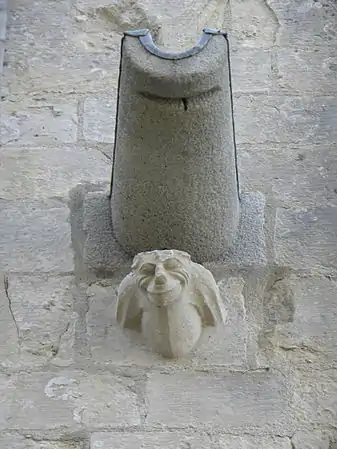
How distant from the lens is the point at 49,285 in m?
3.51

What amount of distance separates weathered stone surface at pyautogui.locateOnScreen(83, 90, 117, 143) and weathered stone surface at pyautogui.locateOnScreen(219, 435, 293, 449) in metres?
1.01

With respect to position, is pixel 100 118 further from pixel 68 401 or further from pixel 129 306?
pixel 68 401

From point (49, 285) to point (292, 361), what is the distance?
2.05 feet

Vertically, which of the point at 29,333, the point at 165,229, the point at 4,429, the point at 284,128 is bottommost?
the point at 4,429

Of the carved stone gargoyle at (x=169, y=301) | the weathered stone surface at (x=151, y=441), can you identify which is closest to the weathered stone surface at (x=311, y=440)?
the weathered stone surface at (x=151, y=441)

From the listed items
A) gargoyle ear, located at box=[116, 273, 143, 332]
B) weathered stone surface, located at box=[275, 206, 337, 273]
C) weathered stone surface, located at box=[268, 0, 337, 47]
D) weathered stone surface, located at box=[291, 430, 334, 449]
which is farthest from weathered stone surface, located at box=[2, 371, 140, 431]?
weathered stone surface, located at box=[268, 0, 337, 47]

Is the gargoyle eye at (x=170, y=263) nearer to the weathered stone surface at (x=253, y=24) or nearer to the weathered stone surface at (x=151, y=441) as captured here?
the weathered stone surface at (x=151, y=441)

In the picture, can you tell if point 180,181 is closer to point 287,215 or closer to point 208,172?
point 208,172

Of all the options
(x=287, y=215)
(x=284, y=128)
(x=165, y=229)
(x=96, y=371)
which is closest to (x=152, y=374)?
(x=96, y=371)

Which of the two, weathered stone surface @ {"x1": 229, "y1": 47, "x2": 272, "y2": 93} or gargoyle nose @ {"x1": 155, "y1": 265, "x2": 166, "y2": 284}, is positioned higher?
weathered stone surface @ {"x1": 229, "y1": 47, "x2": 272, "y2": 93}

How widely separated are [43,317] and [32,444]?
0.36 metres

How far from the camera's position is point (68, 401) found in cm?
326

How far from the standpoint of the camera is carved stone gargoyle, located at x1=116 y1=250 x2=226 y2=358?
3158 millimetres

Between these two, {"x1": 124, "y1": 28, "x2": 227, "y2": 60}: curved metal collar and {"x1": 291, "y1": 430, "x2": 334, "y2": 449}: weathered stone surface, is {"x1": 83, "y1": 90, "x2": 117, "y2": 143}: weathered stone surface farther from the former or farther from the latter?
{"x1": 291, "y1": 430, "x2": 334, "y2": 449}: weathered stone surface
